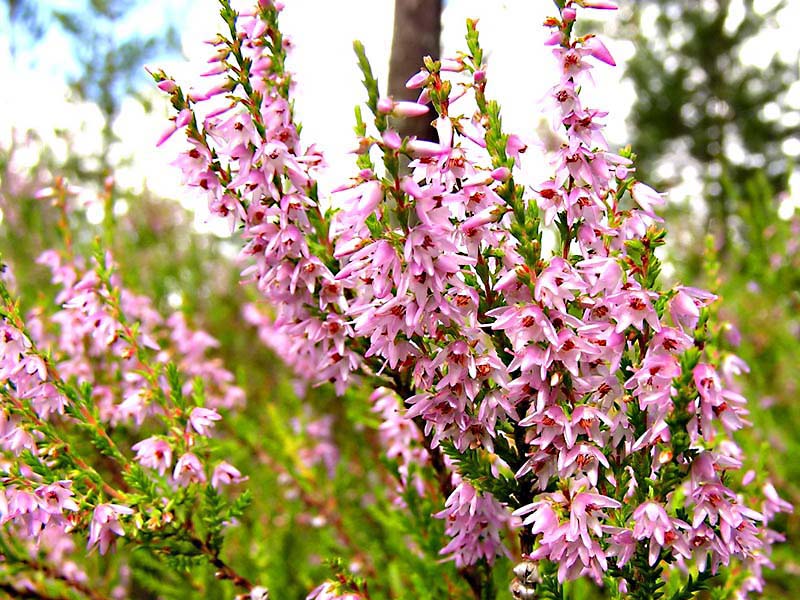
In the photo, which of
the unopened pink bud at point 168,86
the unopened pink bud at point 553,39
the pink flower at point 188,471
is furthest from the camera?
the pink flower at point 188,471

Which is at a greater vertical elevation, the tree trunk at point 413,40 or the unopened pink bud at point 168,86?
the tree trunk at point 413,40

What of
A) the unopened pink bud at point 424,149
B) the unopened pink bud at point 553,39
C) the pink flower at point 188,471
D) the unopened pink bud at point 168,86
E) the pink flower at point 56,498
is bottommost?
the pink flower at point 188,471

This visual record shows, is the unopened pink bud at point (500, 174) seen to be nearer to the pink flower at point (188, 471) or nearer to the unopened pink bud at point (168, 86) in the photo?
the unopened pink bud at point (168, 86)

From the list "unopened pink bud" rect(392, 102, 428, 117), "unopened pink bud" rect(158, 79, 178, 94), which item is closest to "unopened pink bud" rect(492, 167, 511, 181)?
"unopened pink bud" rect(392, 102, 428, 117)

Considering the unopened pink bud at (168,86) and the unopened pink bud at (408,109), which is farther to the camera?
the unopened pink bud at (168,86)

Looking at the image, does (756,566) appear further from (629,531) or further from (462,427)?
(462,427)

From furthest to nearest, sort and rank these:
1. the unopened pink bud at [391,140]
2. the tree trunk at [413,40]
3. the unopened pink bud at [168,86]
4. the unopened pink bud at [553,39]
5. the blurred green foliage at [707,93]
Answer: the blurred green foliage at [707,93] < the tree trunk at [413,40] < the unopened pink bud at [168,86] < the unopened pink bud at [553,39] < the unopened pink bud at [391,140]

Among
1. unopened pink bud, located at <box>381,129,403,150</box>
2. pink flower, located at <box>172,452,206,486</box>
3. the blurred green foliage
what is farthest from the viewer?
the blurred green foliage

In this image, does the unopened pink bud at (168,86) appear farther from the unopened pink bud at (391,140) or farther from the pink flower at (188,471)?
the pink flower at (188,471)

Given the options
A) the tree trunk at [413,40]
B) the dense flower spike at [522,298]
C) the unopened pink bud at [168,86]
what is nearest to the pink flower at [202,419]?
the dense flower spike at [522,298]

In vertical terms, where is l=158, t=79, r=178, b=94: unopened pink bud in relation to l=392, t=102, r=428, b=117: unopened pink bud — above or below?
above

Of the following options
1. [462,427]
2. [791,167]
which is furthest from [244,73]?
[791,167]

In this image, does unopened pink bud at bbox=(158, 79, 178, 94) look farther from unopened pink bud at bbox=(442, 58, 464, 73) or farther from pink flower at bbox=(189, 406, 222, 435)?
pink flower at bbox=(189, 406, 222, 435)

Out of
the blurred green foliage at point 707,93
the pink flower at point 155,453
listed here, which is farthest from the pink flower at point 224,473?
the blurred green foliage at point 707,93
